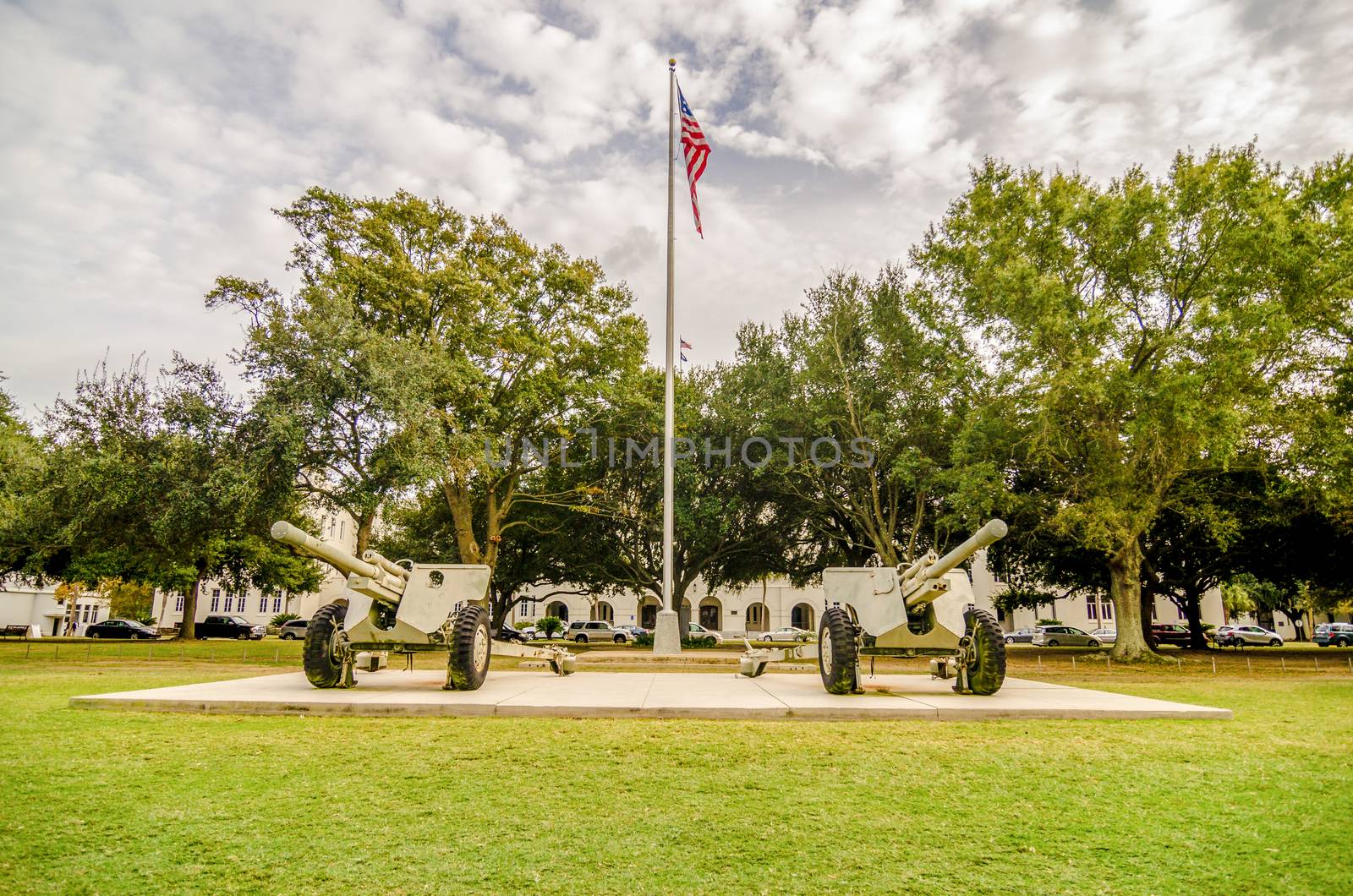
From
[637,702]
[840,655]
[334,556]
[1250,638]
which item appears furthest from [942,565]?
[1250,638]

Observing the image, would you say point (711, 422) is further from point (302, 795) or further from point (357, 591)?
point (302, 795)

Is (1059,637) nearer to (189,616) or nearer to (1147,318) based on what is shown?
(1147,318)

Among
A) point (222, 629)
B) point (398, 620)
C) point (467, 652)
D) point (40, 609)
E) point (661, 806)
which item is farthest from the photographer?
point (40, 609)

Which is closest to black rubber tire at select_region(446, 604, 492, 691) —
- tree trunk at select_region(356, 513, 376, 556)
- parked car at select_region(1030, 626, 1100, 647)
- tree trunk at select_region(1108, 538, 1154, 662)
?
tree trunk at select_region(356, 513, 376, 556)

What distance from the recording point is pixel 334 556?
10.3 m

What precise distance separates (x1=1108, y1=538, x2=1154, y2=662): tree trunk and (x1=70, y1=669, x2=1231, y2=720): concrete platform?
604 inches

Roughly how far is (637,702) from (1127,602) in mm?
21874

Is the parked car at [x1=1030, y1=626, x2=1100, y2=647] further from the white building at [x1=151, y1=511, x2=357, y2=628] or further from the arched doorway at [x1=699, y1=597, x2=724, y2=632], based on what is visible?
the white building at [x1=151, y1=511, x2=357, y2=628]

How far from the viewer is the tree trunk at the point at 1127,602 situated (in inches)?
981

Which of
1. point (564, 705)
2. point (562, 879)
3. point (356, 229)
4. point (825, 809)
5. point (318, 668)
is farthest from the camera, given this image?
point (356, 229)

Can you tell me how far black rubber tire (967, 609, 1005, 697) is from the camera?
10.8m

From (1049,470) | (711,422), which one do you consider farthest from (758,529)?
(1049,470)

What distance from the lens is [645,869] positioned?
4.05 meters

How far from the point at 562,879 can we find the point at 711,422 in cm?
2933
